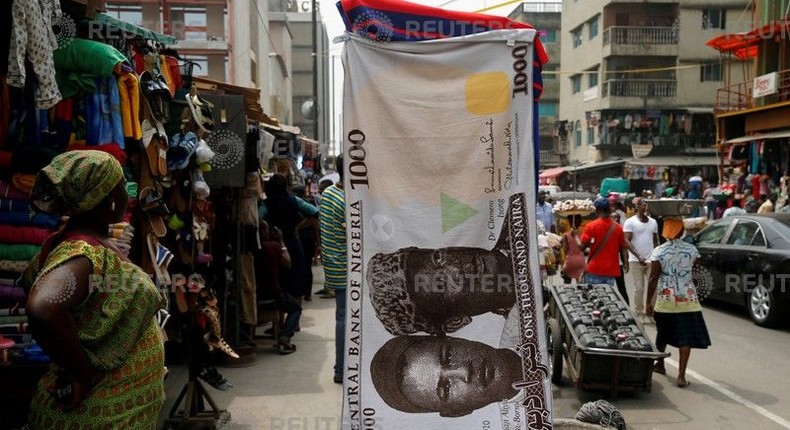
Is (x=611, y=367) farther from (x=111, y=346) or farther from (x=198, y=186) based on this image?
(x=111, y=346)

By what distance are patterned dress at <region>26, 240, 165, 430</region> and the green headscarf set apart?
16 cm

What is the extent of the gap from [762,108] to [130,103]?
2093 cm

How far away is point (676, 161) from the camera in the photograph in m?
32.4

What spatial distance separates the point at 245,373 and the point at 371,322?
3150mm

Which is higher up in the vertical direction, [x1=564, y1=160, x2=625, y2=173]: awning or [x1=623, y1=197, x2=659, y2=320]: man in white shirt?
[x1=564, y1=160, x2=625, y2=173]: awning

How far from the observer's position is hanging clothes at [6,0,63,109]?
331cm

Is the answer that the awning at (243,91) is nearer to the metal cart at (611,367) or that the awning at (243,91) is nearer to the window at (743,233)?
the metal cart at (611,367)

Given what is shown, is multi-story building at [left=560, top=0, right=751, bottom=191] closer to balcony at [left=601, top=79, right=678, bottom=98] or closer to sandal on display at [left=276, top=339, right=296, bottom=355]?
balcony at [left=601, top=79, right=678, bottom=98]

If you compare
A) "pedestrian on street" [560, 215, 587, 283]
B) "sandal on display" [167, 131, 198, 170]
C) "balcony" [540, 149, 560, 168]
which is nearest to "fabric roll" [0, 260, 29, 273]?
"sandal on display" [167, 131, 198, 170]

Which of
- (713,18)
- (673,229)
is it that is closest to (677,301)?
(673,229)

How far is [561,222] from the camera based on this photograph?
49.2 ft

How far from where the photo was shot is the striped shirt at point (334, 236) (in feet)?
18.0

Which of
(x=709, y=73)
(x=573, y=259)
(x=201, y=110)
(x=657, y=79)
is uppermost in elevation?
(x=709, y=73)

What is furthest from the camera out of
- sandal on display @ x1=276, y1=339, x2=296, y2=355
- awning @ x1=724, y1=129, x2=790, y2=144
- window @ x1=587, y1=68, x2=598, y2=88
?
window @ x1=587, y1=68, x2=598, y2=88
